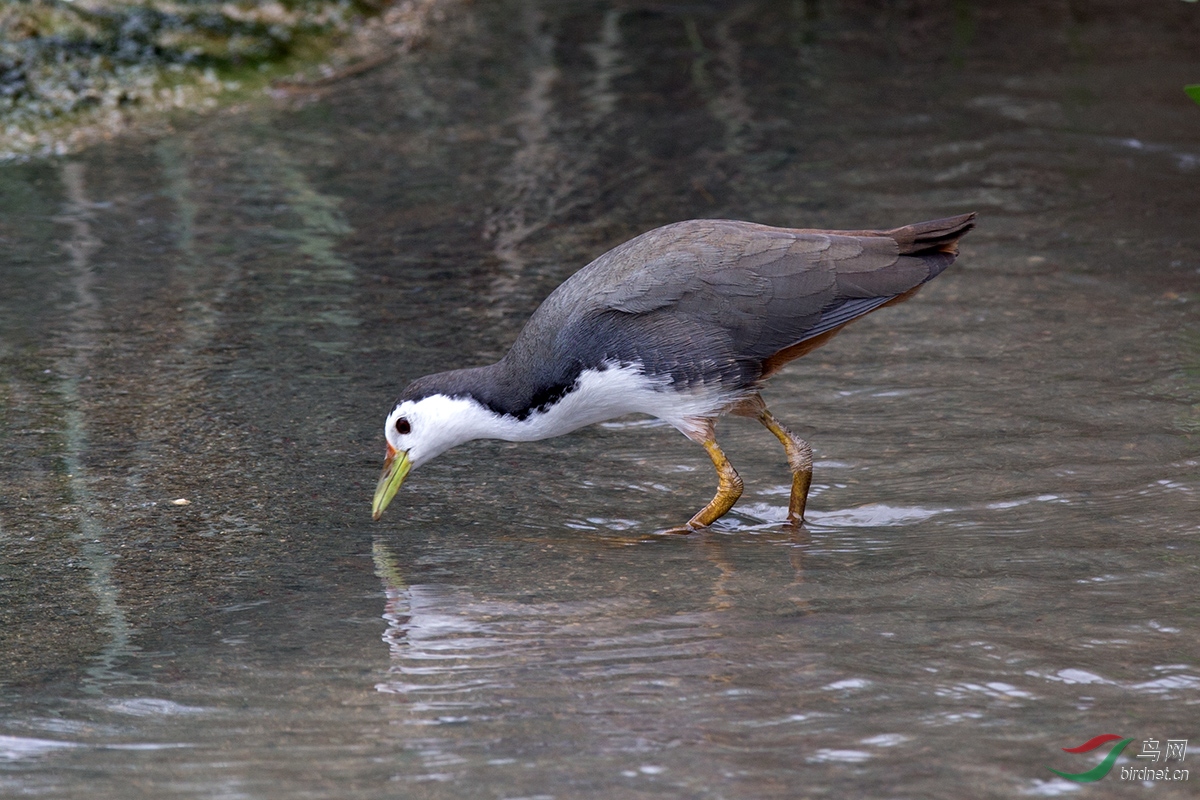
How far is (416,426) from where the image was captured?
5219 mm

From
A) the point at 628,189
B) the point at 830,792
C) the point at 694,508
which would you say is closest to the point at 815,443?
the point at 694,508

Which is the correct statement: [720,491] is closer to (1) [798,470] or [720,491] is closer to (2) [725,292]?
A: (1) [798,470]

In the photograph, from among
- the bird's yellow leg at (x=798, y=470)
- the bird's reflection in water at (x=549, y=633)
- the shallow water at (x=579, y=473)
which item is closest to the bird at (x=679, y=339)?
the bird's yellow leg at (x=798, y=470)

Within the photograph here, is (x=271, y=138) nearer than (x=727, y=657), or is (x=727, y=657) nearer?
(x=727, y=657)

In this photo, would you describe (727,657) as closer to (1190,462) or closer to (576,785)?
(576,785)

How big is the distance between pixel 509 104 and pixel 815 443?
17.6 feet

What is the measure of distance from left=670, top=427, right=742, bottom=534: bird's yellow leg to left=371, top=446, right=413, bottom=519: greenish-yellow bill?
112cm

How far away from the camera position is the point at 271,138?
9.62 meters

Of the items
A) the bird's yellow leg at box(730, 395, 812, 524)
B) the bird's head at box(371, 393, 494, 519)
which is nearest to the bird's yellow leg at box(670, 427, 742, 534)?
the bird's yellow leg at box(730, 395, 812, 524)

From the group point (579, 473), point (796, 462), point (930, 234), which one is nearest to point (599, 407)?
point (579, 473)

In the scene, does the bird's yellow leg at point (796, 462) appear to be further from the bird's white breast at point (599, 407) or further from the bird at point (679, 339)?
the bird's white breast at point (599, 407)

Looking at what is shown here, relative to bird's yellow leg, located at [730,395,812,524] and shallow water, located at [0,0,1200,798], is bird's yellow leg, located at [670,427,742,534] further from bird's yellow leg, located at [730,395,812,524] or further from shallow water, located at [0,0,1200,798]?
bird's yellow leg, located at [730,395,812,524]

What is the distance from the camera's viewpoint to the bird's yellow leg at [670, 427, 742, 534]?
524 cm

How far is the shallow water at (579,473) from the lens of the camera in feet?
12.0
